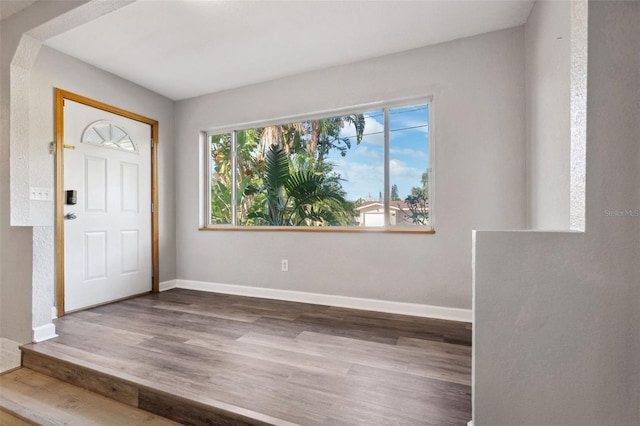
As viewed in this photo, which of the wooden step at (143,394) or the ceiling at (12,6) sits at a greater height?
the ceiling at (12,6)

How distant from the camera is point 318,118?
3053 millimetres

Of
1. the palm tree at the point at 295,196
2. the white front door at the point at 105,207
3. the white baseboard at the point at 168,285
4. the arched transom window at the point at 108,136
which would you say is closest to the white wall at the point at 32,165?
the white front door at the point at 105,207

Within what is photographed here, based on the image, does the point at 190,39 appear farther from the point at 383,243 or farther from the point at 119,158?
the point at 383,243

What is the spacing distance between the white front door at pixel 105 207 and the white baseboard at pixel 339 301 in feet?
2.38

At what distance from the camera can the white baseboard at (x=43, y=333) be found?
209 cm

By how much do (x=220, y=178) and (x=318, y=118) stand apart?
1.45m

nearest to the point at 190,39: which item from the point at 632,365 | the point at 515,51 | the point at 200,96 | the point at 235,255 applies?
the point at 200,96

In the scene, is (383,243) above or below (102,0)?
below

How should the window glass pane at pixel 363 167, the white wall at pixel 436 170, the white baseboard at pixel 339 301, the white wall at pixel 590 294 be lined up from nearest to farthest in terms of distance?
the white wall at pixel 590 294 → the white wall at pixel 436 170 → the white baseboard at pixel 339 301 → the window glass pane at pixel 363 167

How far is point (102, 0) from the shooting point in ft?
6.00

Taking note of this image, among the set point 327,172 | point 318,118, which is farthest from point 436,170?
point 318,118

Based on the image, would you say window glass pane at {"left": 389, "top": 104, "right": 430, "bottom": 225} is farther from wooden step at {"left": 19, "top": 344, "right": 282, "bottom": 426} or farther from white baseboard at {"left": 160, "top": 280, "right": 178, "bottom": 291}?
white baseboard at {"left": 160, "top": 280, "right": 178, "bottom": 291}

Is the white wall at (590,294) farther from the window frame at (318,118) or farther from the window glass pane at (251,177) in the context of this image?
the window glass pane at (251,177)

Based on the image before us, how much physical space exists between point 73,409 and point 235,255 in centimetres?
191
